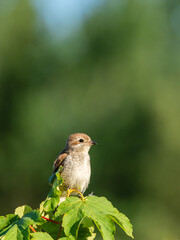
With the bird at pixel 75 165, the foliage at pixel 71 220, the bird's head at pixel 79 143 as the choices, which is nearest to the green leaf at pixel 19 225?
the foliage at pixel 71 220

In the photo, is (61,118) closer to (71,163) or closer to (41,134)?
(41,134)

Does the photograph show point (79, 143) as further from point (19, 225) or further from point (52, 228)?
point (19, 225)

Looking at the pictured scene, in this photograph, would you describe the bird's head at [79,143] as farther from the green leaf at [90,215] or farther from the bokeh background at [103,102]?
the bokeh background at [103,102]

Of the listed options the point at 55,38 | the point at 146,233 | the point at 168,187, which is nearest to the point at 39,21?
the point at 55,38

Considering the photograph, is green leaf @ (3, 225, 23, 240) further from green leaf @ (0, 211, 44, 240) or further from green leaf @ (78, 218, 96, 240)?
green leaf @ (78, 218, 96, 240)

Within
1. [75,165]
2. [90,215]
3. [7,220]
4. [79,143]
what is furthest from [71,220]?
[79,143]
